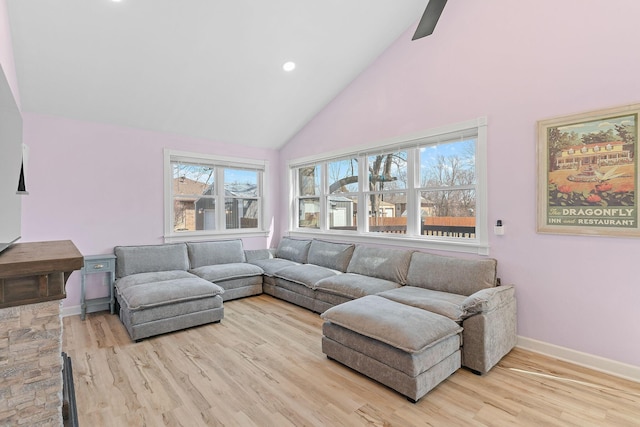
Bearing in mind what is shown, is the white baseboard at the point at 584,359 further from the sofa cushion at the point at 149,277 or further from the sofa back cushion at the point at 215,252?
the sofa back cushion at the point at 215,252

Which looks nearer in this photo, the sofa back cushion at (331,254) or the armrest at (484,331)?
the armrest at (484,331)

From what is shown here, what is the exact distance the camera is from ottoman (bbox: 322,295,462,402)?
2199mm

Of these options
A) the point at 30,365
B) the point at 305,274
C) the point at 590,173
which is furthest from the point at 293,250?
the point at 30,365

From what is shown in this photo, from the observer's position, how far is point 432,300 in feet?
9.33

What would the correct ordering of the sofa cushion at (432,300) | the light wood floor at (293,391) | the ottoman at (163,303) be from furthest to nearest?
the ottoman at (163,303) → the sofa cushion at (432,300) → the light wood floor at (293,391)

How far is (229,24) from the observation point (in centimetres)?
333

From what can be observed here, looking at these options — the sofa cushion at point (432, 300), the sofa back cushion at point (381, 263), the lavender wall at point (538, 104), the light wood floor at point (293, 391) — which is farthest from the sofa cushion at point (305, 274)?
the lavender wall at point (538, 104)

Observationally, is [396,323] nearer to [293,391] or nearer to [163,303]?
[293,391]

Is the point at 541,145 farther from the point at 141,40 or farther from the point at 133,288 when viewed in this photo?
the point at 133,288

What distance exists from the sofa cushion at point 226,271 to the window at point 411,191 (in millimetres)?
1236

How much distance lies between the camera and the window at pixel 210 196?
16.0 ft

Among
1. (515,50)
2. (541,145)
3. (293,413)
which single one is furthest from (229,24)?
(293,413)

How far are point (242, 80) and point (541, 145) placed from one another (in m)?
3.47

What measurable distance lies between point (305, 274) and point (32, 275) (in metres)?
3.27
